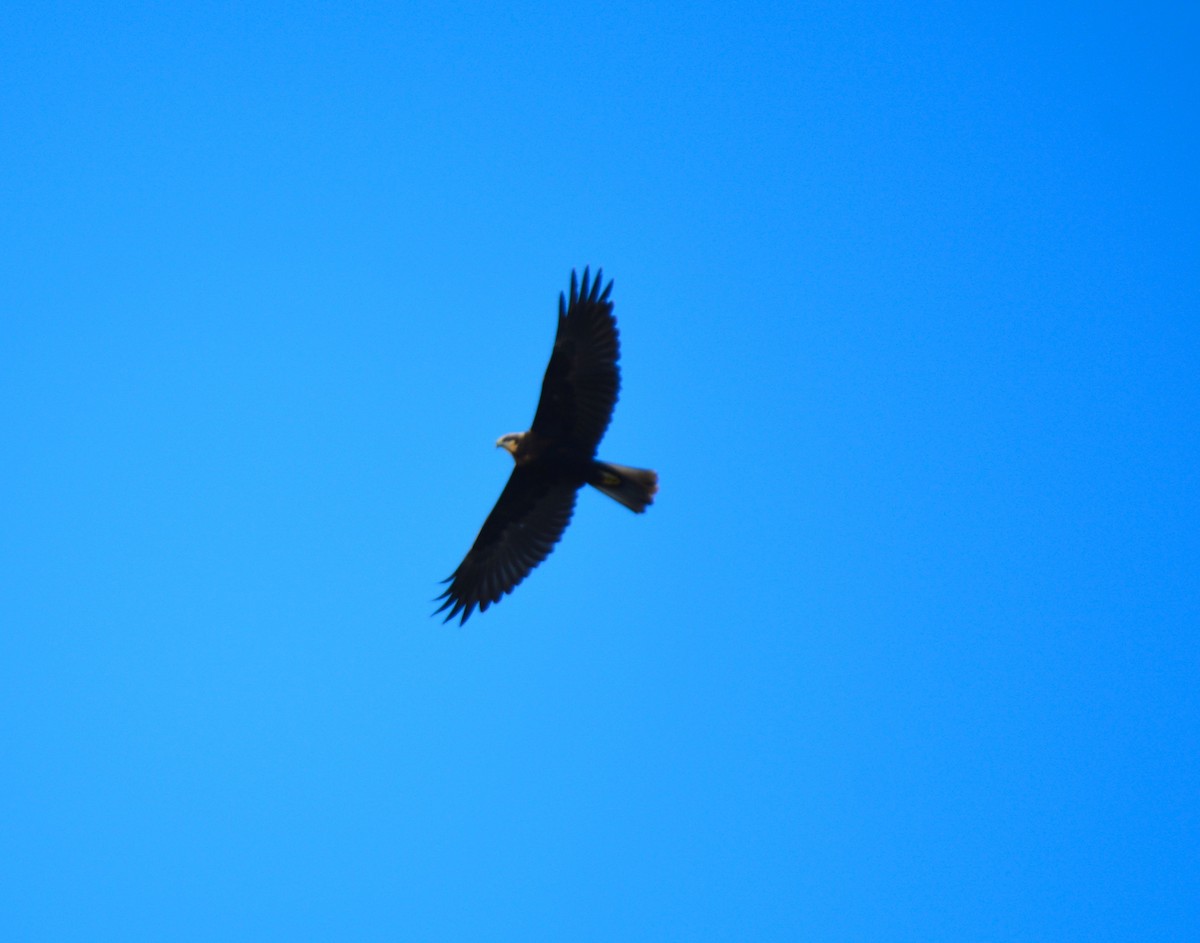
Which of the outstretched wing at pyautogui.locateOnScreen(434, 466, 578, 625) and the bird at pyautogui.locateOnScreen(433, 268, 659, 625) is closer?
the bird at pyautogui.locateOnScreen(433, 268, 659, 625)

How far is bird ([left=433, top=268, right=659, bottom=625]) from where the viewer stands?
11.6 meters

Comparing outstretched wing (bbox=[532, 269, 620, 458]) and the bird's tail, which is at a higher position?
outstretched wing (bbox=[532, 269, 620, 458])

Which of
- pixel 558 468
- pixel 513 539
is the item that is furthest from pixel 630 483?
pixel 513 539

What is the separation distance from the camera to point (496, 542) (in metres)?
12.9

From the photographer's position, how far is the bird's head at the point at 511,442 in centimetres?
1213

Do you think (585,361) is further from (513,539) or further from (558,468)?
(513,539)

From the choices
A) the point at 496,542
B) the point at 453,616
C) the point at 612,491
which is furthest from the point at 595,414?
the point at 453,616

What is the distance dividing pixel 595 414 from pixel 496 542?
2.00 m

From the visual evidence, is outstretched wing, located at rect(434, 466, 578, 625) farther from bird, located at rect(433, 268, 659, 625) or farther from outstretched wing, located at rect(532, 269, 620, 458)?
outstretched wing, located at rect(532, 269, 620, 458)

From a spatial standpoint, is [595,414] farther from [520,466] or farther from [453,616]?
[453,616]

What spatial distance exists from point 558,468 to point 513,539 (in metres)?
1.11

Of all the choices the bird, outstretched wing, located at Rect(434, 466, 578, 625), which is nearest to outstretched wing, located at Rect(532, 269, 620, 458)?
the bird

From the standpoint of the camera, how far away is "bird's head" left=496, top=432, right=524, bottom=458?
1213 cm

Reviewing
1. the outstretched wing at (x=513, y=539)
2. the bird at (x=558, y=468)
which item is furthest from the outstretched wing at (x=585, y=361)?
the outstretched wing at (x=513, y=539)
